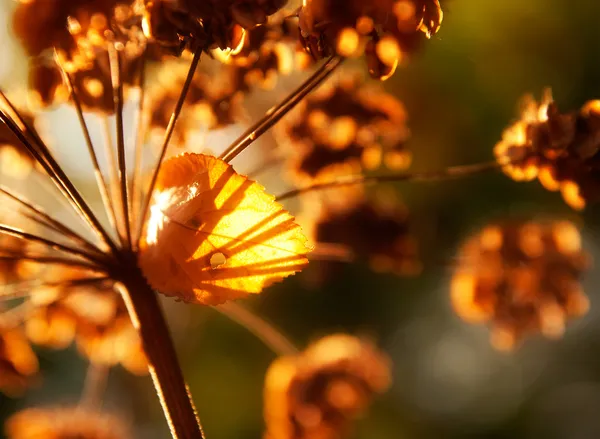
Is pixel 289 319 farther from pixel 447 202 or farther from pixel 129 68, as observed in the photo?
pixel 129 68

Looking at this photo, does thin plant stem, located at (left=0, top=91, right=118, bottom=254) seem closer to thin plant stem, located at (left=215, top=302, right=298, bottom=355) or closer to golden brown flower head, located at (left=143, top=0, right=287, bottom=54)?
golden brown flower head, located at (left=143, top=0, right=287, bottom=54)

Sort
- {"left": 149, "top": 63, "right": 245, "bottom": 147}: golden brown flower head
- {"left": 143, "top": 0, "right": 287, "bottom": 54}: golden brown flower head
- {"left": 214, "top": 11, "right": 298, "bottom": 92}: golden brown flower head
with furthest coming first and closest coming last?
{"left": 149, "top": 63, "right": 245, "bottom": 147}: golden brown flower head < {"left": 214, "top": 11, "right": 298, "bottom": 92}: golden brown flower head < {"left": 143, "top": 0, "right": 287, "bottom": 54}: golden brown flower head

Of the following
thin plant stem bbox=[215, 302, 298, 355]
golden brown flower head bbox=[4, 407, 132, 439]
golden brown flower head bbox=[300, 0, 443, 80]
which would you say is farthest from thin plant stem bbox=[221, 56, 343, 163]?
golden brown flower head bbox=[4, 407, 132, 439]

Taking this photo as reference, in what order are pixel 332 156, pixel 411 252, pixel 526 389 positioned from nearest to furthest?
1. pixel 332 156
2. pixel 411 252
3. pixel 526 389

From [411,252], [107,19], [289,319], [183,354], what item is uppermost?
[289,319]

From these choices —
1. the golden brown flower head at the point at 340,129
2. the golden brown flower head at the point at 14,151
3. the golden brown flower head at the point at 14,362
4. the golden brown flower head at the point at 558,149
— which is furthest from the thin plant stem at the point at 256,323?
the golden brown flower head at the point at 558,149

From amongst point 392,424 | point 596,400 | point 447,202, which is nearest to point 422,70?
point 447,202

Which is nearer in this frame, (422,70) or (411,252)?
(411,252)
